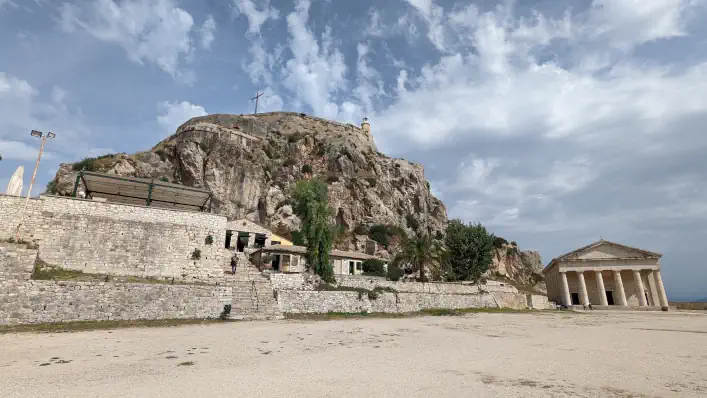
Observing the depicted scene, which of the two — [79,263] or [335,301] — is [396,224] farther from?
[79,263]

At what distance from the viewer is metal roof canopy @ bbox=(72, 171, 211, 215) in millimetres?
24938

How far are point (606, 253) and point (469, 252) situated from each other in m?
22.3

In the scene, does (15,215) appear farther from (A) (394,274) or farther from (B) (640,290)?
(B) (640,290)

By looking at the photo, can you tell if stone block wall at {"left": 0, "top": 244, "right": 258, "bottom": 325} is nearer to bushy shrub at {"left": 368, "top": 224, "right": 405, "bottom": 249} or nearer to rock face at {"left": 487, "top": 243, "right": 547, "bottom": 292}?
bushy shrub at {"left": 368, "top": 224, "right": 405, "bottom": 249}

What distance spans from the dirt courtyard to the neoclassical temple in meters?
38.8

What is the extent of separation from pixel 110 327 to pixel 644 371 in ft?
65.8

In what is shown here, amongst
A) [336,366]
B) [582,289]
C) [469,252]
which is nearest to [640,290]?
[582,289]

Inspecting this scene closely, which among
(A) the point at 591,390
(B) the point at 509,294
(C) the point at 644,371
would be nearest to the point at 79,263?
(A) the point at 591,390

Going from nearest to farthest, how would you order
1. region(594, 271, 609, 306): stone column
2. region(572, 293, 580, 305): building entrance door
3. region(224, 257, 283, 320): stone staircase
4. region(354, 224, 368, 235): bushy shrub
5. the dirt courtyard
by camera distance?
the dirt courtyard < region(224, 257, 283, 320): stone staircase < region(594, 271, 609, 306): stone column < region(572, 293, 580, 305): building entrance door < region(354, 224, 368, 235): bushy shrub

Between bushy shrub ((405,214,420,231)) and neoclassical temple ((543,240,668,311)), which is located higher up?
bushy shrub ((405,214,420,231))

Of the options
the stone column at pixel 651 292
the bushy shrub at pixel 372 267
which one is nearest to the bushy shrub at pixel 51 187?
the bushy shrub at pixel 372 267

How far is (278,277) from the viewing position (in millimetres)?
23375

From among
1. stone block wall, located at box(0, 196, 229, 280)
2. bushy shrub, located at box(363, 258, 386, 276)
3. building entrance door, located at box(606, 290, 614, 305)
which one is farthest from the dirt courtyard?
building entrance door, located at box(606, 290, 614, 305)

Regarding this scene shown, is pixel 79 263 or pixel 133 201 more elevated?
pixel 133 201
